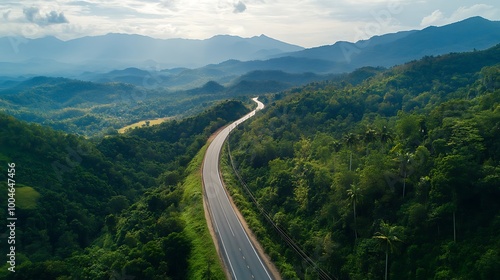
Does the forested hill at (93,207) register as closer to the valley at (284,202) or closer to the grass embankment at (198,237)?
the valley at (284,202)

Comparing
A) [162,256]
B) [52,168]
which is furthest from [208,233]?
[52,168]

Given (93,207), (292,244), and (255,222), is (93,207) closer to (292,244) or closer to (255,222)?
(255,222)

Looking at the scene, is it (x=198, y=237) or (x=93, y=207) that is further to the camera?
(x=93, y=207)

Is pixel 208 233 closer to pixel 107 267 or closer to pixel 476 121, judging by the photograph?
pixel 107 267

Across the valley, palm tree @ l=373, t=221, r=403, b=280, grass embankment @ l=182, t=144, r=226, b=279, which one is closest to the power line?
the valley

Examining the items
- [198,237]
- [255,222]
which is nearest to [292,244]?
[255,222]

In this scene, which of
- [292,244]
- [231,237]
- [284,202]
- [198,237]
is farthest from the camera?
[284,202]

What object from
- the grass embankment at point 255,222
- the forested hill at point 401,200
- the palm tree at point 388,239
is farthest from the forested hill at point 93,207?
the palm tree at point 388,239
